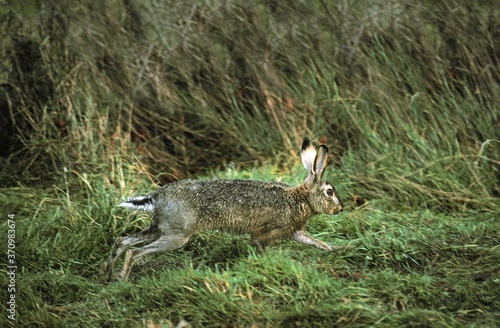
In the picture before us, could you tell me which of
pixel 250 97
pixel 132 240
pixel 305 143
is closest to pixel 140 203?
pixel 132 240

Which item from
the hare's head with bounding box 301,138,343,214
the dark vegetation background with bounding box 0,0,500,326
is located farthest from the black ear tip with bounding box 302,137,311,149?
the dark vegetation background with bounding box 0,0,500,326

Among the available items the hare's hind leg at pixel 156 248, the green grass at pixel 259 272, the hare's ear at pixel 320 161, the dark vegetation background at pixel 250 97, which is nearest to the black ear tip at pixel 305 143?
the hare's ear at pixel 320 161

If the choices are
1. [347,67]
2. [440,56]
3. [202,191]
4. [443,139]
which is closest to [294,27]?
[347,67]

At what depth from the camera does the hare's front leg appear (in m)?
6.20

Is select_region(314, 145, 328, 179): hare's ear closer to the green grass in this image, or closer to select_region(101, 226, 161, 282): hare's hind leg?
the green grass

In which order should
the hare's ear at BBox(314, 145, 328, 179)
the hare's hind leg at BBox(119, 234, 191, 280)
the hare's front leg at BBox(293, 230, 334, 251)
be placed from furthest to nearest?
the hare's ear at BBox(314, 145, 328, 179)
the hare's front leg at BBox(293, 230, 334, 251)
the hare's hind leg at BBox(119, 234, 191, 280)

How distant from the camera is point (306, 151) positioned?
22.1ft

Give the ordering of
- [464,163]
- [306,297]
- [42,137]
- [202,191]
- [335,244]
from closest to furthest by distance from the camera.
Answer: [306,297] < [202,191] < [335,244] < [464,163] < [42,137]

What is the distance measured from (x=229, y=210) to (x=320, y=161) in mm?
936

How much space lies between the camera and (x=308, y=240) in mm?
6328

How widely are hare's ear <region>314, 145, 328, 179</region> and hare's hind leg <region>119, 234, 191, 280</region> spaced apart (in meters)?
1.28

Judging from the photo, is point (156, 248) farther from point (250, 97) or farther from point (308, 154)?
point (250, 97)

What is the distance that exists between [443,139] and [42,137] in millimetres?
3982

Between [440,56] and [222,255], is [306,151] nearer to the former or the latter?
[222,255]
